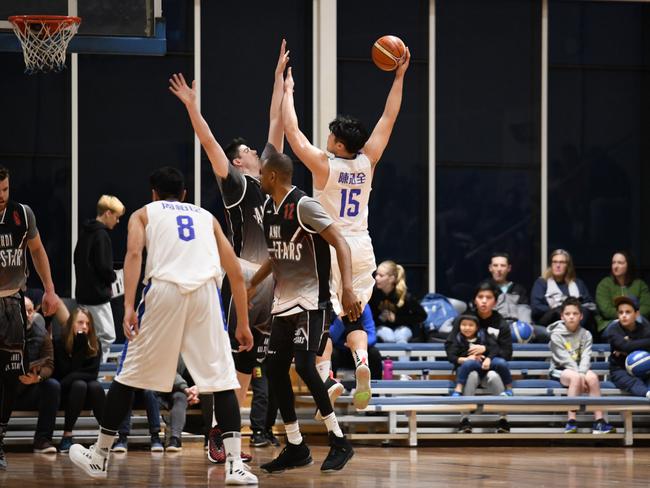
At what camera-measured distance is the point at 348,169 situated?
853 centimetres

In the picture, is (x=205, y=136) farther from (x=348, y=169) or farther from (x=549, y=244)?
→ (x=549, y=244)

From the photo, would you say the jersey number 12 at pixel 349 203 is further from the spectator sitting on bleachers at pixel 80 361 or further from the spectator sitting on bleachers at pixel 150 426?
the spectator sitting on bleachers at pixel 80 361

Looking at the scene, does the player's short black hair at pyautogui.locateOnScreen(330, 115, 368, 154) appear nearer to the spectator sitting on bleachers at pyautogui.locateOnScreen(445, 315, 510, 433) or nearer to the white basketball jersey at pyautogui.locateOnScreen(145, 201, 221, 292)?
the white basketball jersey at pyautogui.locateOnScreen(145, 201, 221, 292)

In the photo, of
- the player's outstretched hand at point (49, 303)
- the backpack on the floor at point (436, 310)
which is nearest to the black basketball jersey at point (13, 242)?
the player's outstretched hand at point (49, 303)

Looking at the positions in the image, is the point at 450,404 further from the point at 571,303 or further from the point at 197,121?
the point at 197,121

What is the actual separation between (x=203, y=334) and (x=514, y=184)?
328 inches

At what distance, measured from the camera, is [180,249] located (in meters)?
7.08

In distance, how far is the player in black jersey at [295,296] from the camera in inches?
306

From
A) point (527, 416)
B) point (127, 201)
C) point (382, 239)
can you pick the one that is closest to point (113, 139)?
point (127, 201)

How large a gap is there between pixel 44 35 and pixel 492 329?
513 cm

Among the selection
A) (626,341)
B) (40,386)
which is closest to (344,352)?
(626,341)

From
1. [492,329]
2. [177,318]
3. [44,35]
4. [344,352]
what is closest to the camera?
[177,318]

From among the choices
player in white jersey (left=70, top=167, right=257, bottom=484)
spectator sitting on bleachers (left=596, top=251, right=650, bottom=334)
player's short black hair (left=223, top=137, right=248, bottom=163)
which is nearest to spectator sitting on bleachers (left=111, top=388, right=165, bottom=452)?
player's short black hair (left=223, top=137, right=248, bottom=163)

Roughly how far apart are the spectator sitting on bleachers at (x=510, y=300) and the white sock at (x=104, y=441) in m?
6.67
